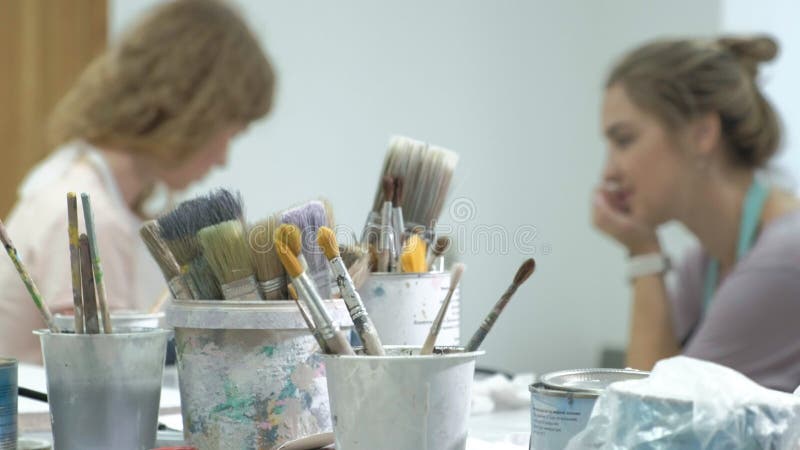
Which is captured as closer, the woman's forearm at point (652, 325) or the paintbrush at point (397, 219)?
the paintbrush at point (397, 219)

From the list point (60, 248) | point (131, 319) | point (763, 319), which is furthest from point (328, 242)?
point (763, 319)

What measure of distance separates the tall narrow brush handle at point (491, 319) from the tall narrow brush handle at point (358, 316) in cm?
5

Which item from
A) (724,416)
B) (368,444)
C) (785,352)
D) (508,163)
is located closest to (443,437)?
(368,444)

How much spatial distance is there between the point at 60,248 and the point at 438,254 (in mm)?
869

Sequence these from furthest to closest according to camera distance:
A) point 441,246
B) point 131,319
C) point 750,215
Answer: point 750,215 < point 131,319 < point 441,246

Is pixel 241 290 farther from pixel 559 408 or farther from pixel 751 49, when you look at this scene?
pixel 751 49

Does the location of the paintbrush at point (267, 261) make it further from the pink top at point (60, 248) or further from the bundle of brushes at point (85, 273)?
the pink top at point (60, 248)

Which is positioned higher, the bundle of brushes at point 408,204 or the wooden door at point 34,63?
the wooden door at point 34,63

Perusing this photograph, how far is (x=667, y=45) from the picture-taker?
166 cm

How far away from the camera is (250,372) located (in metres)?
0.58

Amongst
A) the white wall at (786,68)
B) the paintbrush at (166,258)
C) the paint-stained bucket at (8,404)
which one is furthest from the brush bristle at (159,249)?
the white wall at (786,68)

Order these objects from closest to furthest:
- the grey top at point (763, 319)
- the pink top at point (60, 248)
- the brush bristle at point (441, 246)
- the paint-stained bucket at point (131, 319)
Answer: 1. the brush bristle at point (441, 246)
2. the paint-stained bucket at point (131, 319)
3. the pink top at point (60, 248)
4. the grey top at point (763, 319)

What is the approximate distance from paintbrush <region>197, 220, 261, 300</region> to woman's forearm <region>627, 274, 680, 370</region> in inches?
47.6

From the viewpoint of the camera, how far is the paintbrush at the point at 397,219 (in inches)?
27.6
